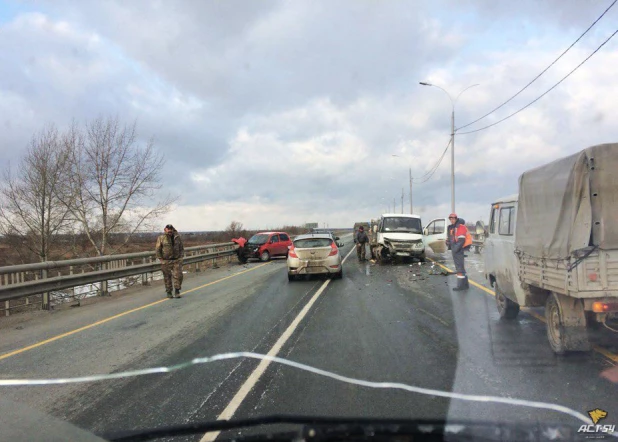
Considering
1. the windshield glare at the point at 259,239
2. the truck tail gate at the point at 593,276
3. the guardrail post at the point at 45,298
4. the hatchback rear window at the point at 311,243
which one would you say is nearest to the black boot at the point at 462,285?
the hatchback rear window at the point at 311,243

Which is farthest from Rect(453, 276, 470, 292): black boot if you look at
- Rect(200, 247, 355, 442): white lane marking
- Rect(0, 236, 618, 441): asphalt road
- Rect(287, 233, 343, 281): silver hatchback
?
Rect(200, 247, 355, 442): white lane marking

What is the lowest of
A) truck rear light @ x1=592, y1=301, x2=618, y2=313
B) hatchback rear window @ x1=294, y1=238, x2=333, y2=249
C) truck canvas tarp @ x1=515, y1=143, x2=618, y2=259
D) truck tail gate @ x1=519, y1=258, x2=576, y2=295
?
truck rear light @ x1=592, y1=301, x2=618, y2=313

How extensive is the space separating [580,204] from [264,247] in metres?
21.5

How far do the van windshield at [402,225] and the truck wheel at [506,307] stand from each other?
12.9 m

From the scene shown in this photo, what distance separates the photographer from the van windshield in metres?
20.8

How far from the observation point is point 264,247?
2555 centimetres

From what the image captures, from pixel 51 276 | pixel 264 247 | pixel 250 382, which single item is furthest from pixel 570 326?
pixel 264 247

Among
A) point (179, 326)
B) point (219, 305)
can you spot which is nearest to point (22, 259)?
point (219, 305)

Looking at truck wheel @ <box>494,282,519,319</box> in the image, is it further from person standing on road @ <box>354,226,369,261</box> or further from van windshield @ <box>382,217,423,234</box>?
person standing on road @ <box>354,226,369,261</box>

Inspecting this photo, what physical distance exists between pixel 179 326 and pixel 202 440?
15.6ft

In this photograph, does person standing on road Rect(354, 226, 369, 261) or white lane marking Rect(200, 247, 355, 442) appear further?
person standing on road Rect(354, 226, 369, 261)

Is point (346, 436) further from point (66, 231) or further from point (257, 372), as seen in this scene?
point (66, 231)

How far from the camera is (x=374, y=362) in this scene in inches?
210

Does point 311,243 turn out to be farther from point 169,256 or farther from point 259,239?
point 259,239
